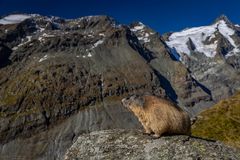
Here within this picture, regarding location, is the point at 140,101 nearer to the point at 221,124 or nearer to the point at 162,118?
the point at 162,118

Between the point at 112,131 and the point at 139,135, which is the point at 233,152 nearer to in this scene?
the point at 139,135

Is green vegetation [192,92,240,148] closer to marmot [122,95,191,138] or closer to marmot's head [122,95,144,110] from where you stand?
marmot's head [122,95,144,110]

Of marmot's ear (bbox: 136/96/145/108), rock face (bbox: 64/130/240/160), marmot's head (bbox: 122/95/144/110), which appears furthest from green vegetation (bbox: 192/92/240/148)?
rock face (bbox: 64/130/240/160)

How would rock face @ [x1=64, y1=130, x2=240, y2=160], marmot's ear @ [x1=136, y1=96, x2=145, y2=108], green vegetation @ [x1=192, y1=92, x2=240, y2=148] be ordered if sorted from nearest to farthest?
rock face @ [x1=64, y1=130, x2=240, y2=160], marmot's ear @ [x1=136, y1=96, x2=145, y2=108], green vegetation @ [x1=192, y1=92, x2=240, y2=148]

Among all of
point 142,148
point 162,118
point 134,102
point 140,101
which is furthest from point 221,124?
point 142,148

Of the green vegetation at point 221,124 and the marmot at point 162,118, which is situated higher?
the marmot at point 162,118

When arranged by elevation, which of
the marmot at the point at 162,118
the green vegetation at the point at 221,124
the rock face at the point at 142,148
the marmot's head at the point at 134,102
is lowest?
the green vegetation at the point at 221,124

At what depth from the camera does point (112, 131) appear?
22.8m

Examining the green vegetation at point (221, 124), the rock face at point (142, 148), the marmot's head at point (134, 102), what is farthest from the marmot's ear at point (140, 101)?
the green vegetation at point (221, 124)

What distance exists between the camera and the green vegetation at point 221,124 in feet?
185

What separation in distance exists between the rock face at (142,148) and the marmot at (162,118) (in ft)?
1.99

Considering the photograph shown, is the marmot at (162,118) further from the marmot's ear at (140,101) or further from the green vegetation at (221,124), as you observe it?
the green vegetation at (221,124)

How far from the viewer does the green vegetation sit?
56250mm

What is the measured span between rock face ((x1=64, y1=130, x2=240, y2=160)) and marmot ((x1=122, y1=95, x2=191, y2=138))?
0.61 metres
